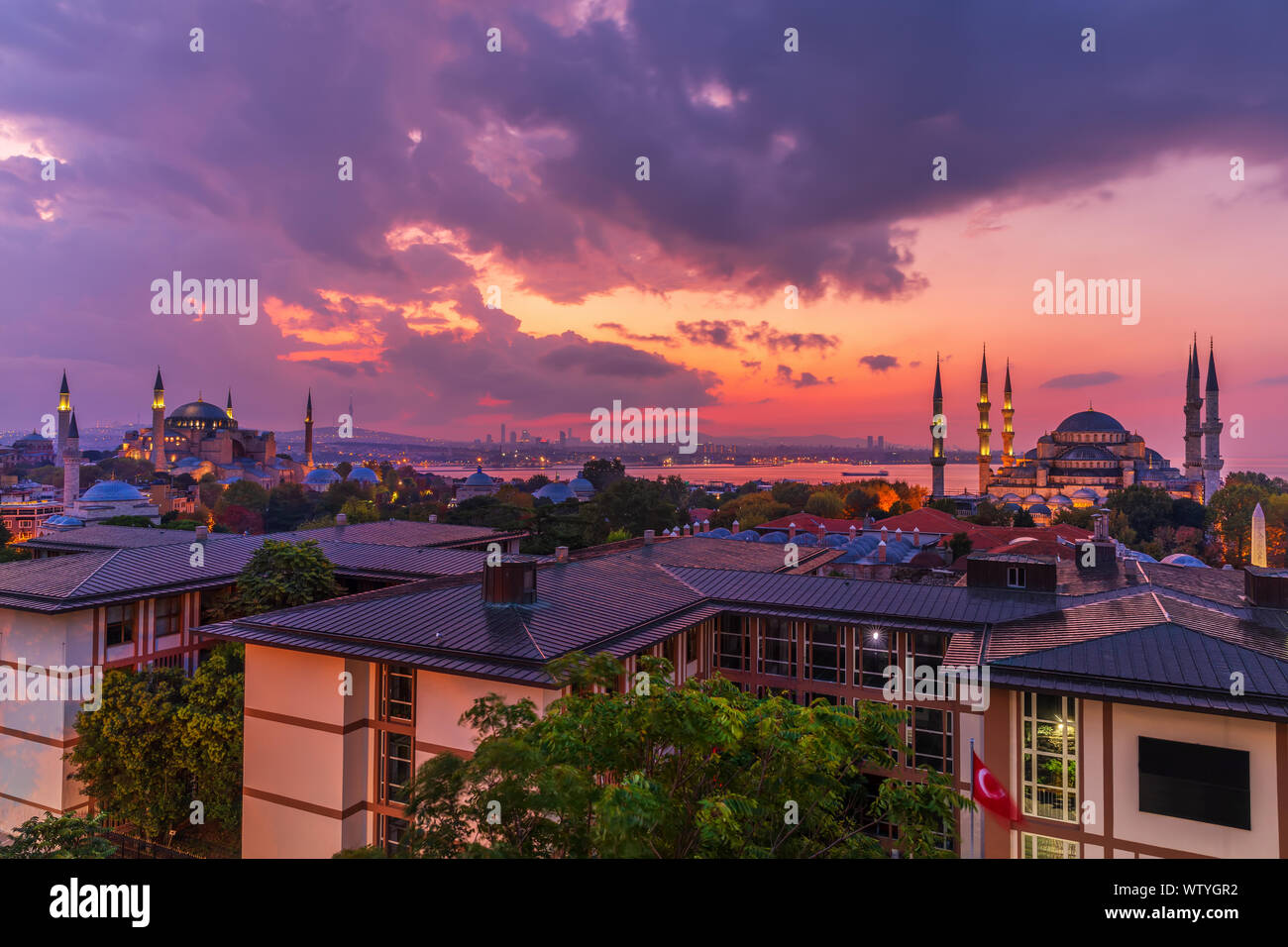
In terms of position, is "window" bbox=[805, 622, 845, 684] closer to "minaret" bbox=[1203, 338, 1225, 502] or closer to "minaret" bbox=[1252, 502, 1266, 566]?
"minaret" bbox=[1252, 502, 1266, 566]

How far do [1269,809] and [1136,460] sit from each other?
112942 mm

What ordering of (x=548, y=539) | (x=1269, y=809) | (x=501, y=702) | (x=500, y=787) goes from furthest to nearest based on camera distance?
(x=548, y=539) → (x=1269, y=809) → (x=501, y=702) → (x=500, y=787)

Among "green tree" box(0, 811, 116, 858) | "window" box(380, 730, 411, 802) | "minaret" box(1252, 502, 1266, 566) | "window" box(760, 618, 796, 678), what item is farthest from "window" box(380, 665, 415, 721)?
"minaret" box(1252, 502, 1266, 566)

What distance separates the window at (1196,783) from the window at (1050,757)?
3.80ft

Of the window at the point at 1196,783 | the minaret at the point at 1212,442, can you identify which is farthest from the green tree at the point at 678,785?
the minaret at the point at 1212,442

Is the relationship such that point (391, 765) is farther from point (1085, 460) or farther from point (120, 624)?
point (1085, 460)

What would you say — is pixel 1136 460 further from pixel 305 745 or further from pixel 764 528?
pixel 305 745

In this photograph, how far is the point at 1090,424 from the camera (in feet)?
368

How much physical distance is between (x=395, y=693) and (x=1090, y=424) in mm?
122925

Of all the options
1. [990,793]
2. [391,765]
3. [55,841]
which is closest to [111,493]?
[391,765]

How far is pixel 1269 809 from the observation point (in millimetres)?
12547

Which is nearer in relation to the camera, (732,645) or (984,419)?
(732,645)
